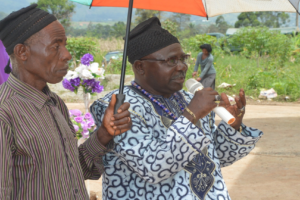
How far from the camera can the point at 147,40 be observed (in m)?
1.95

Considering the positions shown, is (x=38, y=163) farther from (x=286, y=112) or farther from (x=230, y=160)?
(x=286, y=112)

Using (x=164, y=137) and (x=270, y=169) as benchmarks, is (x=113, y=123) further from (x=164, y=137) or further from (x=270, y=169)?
(x=270, y=169)

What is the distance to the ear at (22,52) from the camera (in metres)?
1.42

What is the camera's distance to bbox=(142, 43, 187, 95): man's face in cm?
193

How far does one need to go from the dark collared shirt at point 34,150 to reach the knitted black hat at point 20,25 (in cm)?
16

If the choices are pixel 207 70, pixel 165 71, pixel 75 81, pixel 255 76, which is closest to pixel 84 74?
pixel 75 81

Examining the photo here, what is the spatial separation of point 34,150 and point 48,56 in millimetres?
397

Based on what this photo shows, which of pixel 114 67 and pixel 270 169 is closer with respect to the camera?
pixel 270 169

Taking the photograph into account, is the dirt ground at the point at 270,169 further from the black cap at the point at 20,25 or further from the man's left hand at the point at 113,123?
the black cap at the point at 20,25

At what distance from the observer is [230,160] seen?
2213 mm

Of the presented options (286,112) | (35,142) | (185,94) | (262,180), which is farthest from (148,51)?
(286,112)

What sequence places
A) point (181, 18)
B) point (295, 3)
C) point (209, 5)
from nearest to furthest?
point (295, 3) < point (209, 5) < point (181, 18)

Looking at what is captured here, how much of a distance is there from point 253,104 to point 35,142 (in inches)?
363

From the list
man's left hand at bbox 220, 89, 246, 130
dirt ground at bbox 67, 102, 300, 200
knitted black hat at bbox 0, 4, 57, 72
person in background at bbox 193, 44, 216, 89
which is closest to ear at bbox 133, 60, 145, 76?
man's left hand at bbox 220, 89, 246, 130
